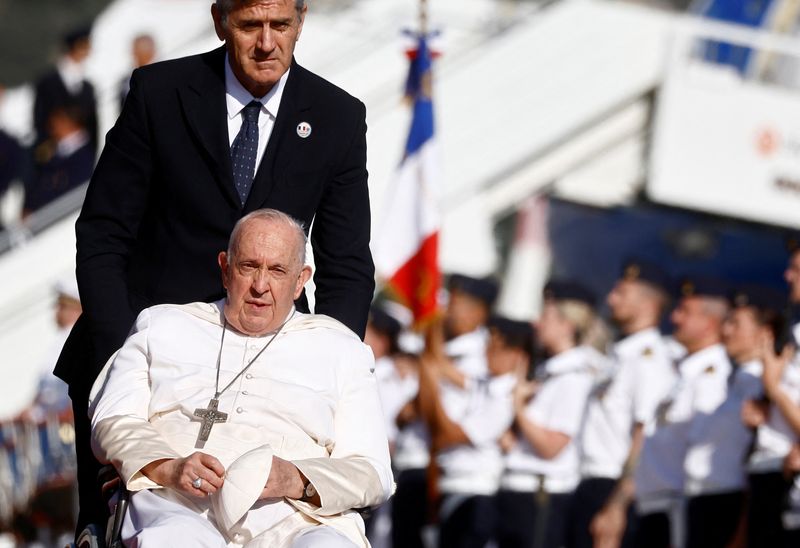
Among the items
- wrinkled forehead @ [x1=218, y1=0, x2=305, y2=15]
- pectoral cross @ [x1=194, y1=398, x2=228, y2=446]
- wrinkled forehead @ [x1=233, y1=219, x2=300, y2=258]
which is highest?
wrinkled forehead @ [x1=218, y1=0, x2=305, y2=15]

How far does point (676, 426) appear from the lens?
8836mm

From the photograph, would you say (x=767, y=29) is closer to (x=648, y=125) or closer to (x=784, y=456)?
(x=648, y=125)

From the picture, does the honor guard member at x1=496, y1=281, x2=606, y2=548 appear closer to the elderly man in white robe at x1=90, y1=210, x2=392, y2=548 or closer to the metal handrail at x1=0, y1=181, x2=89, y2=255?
the metal handrail at x1=0, y1=181, x2=89, y2=255

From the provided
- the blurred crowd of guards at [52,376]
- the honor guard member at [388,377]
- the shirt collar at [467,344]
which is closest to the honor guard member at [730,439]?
the shirt collar at [467,344]

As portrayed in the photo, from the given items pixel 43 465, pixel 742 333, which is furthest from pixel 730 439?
pixel 43 465

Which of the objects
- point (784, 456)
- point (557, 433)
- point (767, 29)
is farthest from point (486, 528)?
point (767, 29)

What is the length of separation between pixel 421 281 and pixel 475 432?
3.18 ft

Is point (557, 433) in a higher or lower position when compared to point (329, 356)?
lower

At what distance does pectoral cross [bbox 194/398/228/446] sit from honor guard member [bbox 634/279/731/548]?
4.76 metres

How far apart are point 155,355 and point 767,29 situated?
987 centimetres

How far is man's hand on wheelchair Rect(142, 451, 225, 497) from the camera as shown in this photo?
4.16 meters

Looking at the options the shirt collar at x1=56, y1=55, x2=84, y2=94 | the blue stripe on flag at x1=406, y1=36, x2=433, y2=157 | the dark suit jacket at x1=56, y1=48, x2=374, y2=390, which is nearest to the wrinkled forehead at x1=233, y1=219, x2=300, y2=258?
the dark suit jacket at x1=56, y1=48, x2=374, y2=390

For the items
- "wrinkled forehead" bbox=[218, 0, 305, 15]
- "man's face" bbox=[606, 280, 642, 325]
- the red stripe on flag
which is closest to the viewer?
"wrinkled forehead" bbox=[218, 0, 305, 15]

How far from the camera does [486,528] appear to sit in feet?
31.2
